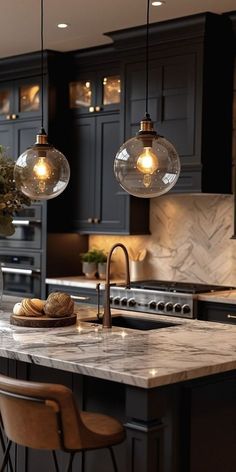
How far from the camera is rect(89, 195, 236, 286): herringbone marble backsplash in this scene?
19.7 ft

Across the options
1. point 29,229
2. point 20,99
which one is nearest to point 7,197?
point 29,229

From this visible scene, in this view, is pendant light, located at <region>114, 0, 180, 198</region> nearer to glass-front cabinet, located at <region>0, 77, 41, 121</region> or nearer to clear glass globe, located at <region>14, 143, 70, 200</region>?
clear glass globe, located at <region>14, 143, 70, 200</region>

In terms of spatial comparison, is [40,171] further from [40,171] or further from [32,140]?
[32,140]

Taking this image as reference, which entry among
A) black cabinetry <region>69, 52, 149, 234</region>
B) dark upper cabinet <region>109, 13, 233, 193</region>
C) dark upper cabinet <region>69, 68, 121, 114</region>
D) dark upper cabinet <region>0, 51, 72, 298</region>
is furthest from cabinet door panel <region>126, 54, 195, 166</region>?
dark upper cabinet <region>0, 51, 72, 298</region>

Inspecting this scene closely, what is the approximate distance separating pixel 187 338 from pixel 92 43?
3487mm

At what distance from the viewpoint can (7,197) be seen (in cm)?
460

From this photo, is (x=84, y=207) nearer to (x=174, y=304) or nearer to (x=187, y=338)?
(x=174, y=304)

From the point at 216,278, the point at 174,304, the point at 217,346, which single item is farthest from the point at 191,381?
the point at 216,278

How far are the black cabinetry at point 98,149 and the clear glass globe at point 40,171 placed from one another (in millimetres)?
2253

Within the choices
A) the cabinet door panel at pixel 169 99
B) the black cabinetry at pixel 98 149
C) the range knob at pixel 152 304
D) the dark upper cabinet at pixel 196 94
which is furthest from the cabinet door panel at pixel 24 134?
the range knob at pixel 152 304

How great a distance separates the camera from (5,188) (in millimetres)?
4617

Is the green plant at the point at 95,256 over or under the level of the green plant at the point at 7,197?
under

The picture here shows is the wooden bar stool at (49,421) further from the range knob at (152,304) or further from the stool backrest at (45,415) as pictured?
the range knob at (152,304)

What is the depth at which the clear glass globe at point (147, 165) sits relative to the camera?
362 cm
